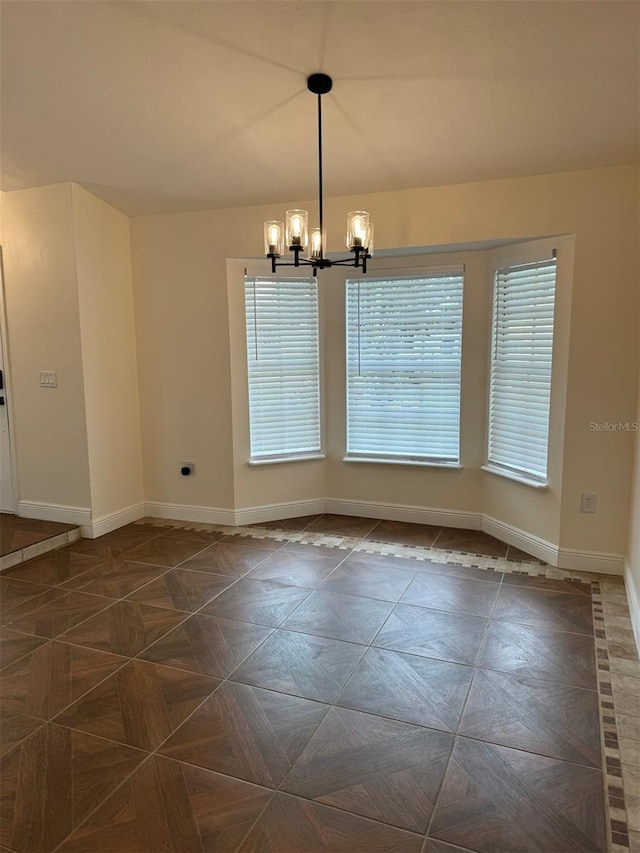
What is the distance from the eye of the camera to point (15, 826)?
5.68 feet

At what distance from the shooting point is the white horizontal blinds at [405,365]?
4.30 metres

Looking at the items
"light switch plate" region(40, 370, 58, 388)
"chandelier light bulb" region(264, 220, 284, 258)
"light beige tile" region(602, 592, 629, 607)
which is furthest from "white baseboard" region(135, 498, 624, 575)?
"chandelier light bulb" region(264, 220, 284, 258)

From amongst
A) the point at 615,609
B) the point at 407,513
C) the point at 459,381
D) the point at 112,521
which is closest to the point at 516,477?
the point at 459,381

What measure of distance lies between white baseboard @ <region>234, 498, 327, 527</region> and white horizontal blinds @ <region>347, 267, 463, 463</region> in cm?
67

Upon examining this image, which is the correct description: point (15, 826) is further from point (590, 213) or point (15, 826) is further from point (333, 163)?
point (590, 213)

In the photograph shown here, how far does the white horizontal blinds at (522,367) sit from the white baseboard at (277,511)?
1579 millimetres

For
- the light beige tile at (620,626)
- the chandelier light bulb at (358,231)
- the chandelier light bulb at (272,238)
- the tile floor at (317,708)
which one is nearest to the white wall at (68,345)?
the tile floor at (317,708)

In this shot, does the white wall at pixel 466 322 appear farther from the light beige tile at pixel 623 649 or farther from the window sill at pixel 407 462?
the light beige tile at pixel 623 649

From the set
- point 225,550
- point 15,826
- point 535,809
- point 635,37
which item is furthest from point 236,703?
point 635,37

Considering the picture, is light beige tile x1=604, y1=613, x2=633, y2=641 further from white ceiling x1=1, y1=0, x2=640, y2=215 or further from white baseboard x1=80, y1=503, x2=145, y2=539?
white baseboard x1=80, y1=503, x2=145, y2=539

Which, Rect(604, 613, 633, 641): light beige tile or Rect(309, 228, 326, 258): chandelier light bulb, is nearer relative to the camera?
Rect(604, 613, 633, 641): light beige tile

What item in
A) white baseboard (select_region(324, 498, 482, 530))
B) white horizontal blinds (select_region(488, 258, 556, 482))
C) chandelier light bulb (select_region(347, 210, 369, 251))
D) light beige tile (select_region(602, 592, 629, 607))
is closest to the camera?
chandelier light bulb (select_region(347, 210, 369, 251))

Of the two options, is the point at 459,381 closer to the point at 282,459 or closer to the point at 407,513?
the point at 407,513

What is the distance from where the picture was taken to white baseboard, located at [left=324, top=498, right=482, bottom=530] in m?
4.41
